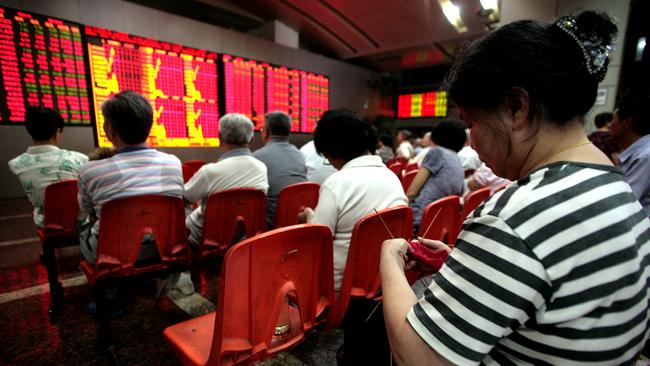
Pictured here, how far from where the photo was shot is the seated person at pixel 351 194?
1193 mm

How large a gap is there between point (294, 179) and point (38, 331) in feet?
6.12

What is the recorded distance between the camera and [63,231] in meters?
2.08

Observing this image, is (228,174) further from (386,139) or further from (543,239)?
(386,139)

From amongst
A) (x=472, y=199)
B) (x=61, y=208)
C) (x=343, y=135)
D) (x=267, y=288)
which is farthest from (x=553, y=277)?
(x=61, y=208)

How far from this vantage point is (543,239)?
1.44ft

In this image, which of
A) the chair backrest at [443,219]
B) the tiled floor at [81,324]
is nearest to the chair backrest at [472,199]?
the chair backrest at [443,219]

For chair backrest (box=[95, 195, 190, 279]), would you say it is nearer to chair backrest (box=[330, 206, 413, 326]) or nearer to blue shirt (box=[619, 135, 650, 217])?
chair backrest (box=[330, 206, 413, 326])

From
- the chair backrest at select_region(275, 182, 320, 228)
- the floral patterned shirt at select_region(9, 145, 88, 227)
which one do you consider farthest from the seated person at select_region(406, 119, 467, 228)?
the floral patterned shirt at select_region(9, 145, 88, 227)

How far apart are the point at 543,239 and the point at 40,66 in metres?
5.45

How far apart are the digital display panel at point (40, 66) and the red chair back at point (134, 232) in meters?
3.64

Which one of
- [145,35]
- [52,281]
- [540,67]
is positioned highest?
[145,35]

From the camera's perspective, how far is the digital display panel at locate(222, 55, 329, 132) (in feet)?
18.9

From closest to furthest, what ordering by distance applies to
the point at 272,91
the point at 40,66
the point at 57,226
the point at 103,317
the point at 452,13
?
the point at 103,317 < the point at 57,226 < the point at 40,66 < the point at 452,13 < the point at 272,91

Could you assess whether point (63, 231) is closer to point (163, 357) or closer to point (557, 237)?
point (163, 357)
